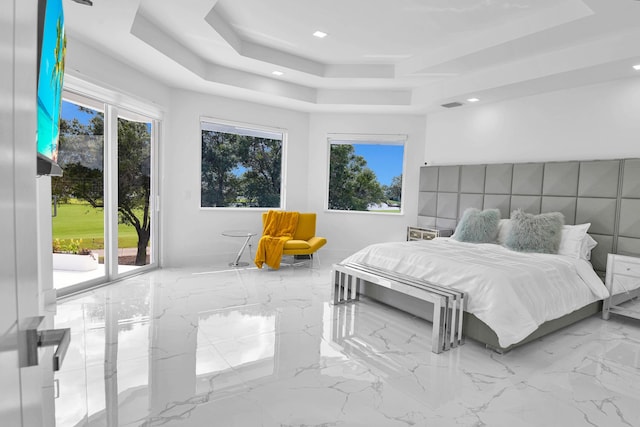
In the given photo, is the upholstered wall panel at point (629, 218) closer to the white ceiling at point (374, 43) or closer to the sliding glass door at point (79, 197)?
the white ceiling at point (374, 43)

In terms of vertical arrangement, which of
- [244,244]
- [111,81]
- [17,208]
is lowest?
[244,244]

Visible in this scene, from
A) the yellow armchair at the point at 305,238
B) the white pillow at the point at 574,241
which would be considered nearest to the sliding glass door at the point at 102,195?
the yellow armchair at the point at 305,238

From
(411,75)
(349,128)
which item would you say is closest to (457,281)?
(411,75)

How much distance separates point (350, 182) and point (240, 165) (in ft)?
6.58

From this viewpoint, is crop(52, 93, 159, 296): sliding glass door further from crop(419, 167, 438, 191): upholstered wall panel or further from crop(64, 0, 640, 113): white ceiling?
crop(419, 167, 438, 191): upholstered wall panel

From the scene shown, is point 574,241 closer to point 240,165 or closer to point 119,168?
point 240,165

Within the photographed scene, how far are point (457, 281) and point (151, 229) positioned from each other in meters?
4.16

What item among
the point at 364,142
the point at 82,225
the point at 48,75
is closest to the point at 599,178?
the point at 364,142

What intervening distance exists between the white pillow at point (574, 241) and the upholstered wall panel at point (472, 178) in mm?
1308

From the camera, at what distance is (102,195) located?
444 centimetres

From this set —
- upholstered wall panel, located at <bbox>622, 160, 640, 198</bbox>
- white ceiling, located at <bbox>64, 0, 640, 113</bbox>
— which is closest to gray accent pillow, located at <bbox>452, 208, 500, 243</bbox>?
upholstered wall panel, located at <bbox>622, 160, 640, 198</bbox>

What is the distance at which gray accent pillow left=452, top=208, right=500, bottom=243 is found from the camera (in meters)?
4.56

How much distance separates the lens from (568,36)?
12.0ft

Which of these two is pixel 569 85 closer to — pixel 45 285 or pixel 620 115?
pixel 620 115
